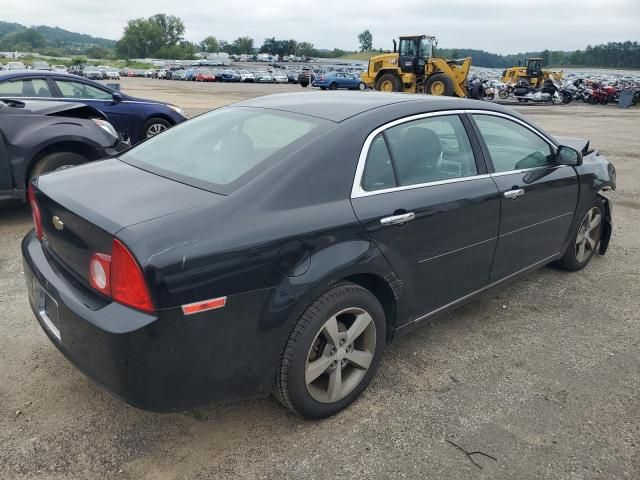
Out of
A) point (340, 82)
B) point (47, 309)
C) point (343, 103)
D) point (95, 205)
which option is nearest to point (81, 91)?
point (343, 103)

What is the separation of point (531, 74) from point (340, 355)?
36495mm

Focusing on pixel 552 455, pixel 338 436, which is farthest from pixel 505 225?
pixel 338 436

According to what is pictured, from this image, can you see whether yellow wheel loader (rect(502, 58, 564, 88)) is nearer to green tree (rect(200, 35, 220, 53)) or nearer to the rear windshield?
the rear windshield

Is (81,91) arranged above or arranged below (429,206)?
above

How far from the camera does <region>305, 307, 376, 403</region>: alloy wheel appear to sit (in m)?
2.62

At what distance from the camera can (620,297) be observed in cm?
436

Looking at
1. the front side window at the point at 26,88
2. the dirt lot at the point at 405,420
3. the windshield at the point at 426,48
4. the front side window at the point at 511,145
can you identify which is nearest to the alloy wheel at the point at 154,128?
the front side window at the point at 26,88

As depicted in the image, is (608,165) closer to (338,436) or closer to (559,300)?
(559,300)

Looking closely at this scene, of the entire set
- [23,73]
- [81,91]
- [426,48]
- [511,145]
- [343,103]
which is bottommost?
[511,145]

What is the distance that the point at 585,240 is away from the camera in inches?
187

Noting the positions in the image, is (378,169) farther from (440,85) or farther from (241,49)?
(241,49)

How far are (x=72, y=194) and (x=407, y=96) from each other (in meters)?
2.04

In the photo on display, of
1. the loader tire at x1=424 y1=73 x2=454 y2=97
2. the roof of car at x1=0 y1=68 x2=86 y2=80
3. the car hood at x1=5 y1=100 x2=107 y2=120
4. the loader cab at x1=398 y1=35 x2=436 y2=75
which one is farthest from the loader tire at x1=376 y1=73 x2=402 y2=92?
the car hood at x1=5 y1=100 x2=107 y2=120

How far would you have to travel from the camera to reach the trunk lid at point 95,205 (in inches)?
89.7
